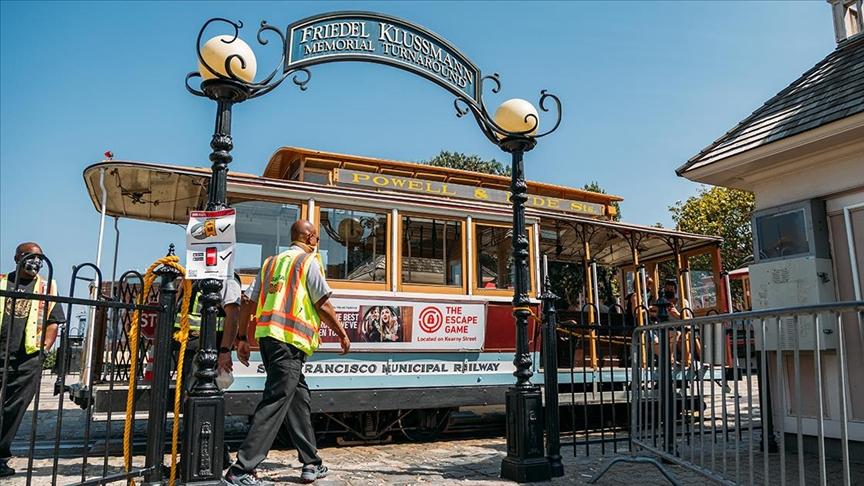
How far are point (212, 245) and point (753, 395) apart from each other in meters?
3.49

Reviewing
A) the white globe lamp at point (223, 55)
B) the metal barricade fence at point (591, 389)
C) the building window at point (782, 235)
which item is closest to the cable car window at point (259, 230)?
the white globe lamp at point (223, 55)

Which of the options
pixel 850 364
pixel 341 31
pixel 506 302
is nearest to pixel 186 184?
pixel 341 31

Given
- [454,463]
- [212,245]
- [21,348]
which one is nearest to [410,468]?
[454,463]

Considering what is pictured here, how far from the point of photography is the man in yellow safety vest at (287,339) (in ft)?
14.0

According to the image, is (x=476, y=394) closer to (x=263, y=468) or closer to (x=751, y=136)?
(x=263, y=468)

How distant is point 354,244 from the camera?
7.04 metres

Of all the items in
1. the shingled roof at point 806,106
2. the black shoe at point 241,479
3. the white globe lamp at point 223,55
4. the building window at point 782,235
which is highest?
the shingled roof at point 806,106

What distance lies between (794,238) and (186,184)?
658 centimetres

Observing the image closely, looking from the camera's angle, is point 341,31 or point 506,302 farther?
point 506,302

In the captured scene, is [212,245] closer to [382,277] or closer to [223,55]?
[223,55]

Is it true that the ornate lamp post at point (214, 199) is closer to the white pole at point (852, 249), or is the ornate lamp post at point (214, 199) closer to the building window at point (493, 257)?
the building window at point (493, 257)

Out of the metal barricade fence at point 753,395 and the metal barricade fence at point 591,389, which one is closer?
the metal barricade fence at point 753,395

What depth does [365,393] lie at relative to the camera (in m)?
6.64

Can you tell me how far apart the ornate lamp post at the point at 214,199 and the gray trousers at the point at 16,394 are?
6.32ft
